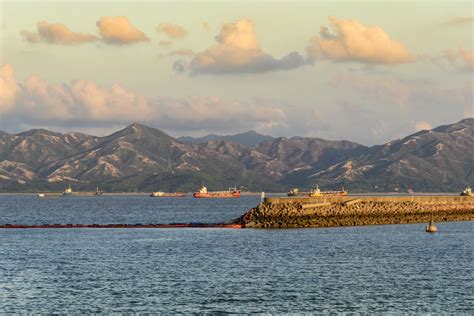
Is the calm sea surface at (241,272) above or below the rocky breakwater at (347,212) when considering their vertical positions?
below

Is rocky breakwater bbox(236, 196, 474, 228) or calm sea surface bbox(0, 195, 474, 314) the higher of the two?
rocky breakwater bbox(236, 196, 474, 228)

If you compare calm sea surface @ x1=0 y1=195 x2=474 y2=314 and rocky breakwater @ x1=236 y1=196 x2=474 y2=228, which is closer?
calm sea surface @ x1=0 y1=195 x2=474 y2=314

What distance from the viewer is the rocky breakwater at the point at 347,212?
144750mm

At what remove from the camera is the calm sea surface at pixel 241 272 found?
66062 mm

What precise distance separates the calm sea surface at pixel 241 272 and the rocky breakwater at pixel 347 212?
11693 mm

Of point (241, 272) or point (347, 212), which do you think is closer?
point (241, 272)

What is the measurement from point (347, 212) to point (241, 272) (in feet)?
235

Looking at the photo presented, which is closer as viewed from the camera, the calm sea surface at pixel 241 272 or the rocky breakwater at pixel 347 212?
the calm sea surface at pixel 241 272

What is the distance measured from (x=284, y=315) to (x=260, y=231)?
241ft

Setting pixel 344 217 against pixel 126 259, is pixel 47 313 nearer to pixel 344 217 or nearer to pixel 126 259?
pixel 126 259

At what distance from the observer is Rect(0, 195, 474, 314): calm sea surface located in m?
66.1

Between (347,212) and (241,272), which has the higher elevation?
(347,212)

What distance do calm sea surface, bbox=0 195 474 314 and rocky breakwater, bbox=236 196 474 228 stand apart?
1169 centimetres

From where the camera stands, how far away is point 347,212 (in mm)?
153125
